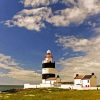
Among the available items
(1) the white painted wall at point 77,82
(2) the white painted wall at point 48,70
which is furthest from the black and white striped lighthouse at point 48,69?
(1) the white painted wall at point 77,82

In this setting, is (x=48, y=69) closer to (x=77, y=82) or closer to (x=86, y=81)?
(x=77, y=82)

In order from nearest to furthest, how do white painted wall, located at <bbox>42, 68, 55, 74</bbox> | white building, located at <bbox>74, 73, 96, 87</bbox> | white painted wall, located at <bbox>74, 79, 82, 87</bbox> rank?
1. white building, located at <bbox>74, 73, 96, 87</bbox>
2. white painted wall, located at <bbox>74, 79, 82, 87</bbox>
3. white painted wall, located at <bbox>42, 68, 55, 74</bbox>

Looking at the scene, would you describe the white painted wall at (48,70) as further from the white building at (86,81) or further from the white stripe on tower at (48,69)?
the white building at (86,81)

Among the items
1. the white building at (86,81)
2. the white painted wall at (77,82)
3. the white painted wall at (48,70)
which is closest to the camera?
the white building at (86,81)

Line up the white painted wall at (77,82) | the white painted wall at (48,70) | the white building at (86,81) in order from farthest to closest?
1. the white painted wall at (48,70)
2. the white painted wall at (77,82)
3. the white building at (86,81)

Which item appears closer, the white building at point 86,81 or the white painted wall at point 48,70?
the white building at point 86,81

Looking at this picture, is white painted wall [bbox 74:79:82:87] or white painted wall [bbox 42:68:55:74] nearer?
white painted wall [bbox 74:79:82:87]

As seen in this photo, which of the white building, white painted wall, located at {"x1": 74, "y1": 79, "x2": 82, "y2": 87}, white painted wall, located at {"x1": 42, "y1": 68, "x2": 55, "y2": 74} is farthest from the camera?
white painted wall, located at {"x1": 42, "y1": 68, "x2": 55, "y2": 74}

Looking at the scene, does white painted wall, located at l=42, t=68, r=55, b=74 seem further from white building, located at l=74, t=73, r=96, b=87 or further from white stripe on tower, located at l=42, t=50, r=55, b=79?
white building, located at l=74, t=73, r=96, b=87

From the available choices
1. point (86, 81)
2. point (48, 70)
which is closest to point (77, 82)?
point (86, 81)

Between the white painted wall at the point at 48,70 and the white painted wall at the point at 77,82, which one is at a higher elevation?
the white painted wall at the point at 48,70

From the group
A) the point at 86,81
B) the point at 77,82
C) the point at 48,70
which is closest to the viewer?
the point at 86,81

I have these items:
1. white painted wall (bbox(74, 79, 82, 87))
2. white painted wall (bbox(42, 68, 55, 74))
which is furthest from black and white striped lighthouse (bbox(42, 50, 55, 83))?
white painted wall (bbox(74, 79, 82, 87))

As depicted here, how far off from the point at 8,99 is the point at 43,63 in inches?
1755
